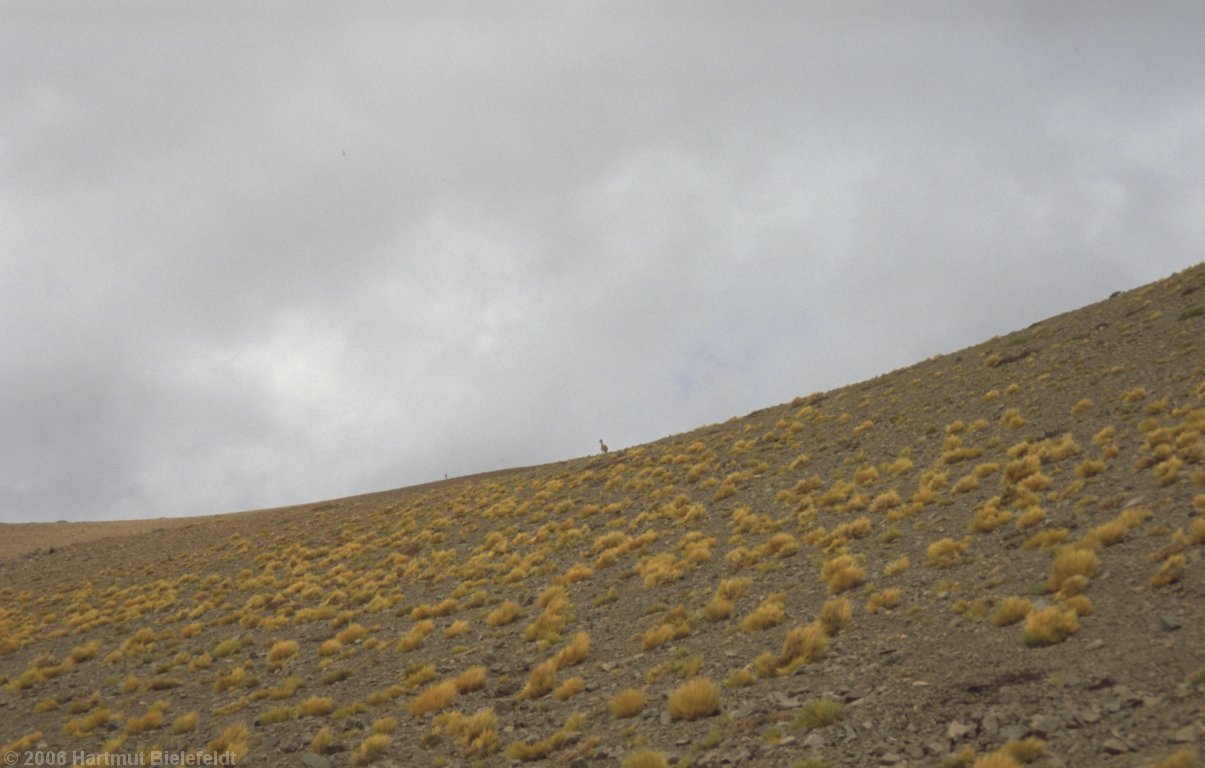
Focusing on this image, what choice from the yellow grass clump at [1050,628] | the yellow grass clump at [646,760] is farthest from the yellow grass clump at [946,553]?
the yellow grass clump at [646,760]

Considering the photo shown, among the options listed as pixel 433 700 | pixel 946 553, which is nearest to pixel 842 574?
pixel 946 553

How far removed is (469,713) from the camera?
39.3ft

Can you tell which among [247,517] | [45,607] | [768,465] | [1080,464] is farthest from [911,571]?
[247,517]

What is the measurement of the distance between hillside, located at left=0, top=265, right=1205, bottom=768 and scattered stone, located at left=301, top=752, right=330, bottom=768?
0.20 ft

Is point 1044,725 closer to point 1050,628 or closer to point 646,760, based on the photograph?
point 1050,628

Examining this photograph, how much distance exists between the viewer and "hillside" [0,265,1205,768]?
8461 millimetres

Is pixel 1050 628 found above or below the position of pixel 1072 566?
below

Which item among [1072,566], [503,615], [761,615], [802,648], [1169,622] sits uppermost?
[503,615]

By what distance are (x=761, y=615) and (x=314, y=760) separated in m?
8.11

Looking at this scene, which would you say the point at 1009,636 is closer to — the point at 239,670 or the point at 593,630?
the point at 593,630

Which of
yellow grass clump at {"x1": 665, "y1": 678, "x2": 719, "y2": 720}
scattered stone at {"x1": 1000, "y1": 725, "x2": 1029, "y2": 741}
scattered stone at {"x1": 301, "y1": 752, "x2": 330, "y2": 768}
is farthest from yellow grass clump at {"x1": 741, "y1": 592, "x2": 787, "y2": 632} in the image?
scattered stone at {"x1": 301, "y1": 752, "x2": 330, "y2": 768}

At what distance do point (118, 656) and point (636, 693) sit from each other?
17.0 metres

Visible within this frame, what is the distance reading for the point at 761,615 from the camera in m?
12.9

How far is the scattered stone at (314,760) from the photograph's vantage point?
10.7 meters
